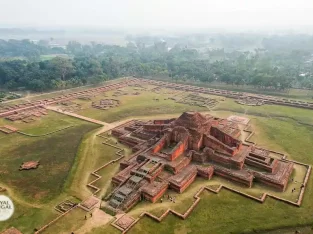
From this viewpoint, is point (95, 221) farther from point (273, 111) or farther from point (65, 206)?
point (273, 111)

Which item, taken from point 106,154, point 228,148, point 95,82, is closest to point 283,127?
point 228,148

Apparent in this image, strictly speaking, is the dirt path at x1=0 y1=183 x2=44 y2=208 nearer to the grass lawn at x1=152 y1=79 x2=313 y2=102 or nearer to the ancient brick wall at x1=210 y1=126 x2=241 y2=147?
the ancient brick wall at x1=210 y1=126 x2=241 y2=147

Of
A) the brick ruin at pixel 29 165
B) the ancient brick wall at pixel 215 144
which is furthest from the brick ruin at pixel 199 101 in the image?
the brick ruin at pixel 29 165

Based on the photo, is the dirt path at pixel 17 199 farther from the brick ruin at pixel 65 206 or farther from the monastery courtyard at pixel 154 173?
the brick ruin at pixel 65 206

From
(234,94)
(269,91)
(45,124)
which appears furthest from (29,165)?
(269,91)

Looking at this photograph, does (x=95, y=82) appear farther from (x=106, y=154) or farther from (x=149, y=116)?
(x=106, y=154)

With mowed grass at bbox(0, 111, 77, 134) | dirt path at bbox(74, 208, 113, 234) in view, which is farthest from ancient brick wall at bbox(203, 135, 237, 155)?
mowed grass at bbox(0, 111, 77, 134)
